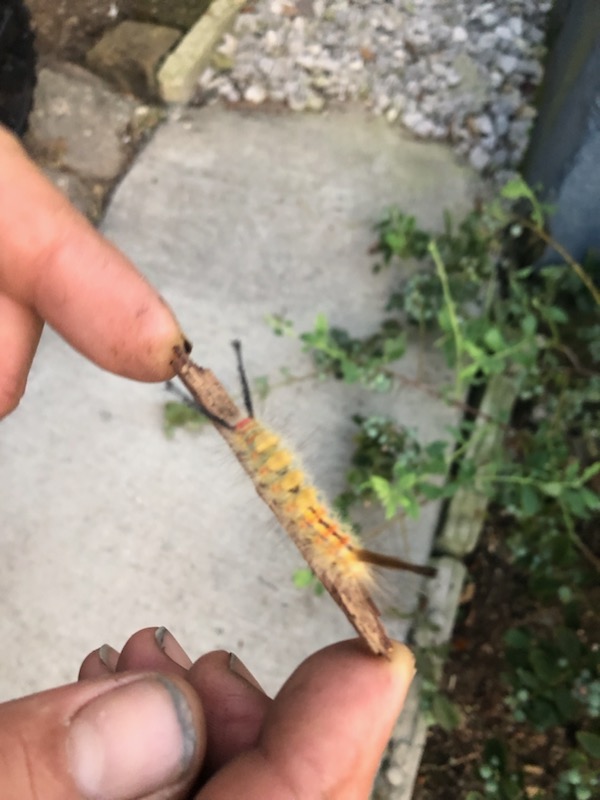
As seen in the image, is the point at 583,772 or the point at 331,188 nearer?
the point at 583,772

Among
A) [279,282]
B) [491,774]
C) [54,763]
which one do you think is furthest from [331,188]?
[54,763]

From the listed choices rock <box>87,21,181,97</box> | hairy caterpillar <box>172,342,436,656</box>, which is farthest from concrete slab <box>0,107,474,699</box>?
hairy caterpillar <box>172,342,436,656</box>

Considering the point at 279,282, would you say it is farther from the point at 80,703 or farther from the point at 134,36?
the point at 80,703

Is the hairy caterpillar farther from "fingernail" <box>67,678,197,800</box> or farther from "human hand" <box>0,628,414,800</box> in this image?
"fingernail" <box>67,678,197,800</box>

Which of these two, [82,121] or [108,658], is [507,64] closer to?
[82,121]

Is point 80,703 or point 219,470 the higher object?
point 80,703

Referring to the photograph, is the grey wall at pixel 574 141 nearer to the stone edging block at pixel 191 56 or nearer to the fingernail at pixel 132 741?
the stone edging block at pixel 191 56
